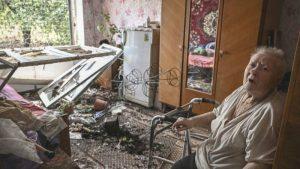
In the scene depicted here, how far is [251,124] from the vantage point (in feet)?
3.94

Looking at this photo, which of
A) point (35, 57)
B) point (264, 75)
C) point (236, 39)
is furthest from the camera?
point (236, 39)

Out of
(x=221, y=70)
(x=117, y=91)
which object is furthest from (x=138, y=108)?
(x=221, y=70)

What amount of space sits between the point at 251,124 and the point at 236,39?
65.2 inches

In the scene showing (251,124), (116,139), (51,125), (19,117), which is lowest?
(116,139)

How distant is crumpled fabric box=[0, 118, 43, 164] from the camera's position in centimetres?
133

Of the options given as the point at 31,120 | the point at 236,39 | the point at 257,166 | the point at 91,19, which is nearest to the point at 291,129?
the point at 257,166

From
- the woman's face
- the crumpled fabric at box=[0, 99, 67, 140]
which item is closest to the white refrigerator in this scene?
the crumpled fabric at box=[0, 99, 67, 140]

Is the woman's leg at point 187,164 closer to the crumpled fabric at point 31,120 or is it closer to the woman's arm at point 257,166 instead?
the woman's arm at point 257,166

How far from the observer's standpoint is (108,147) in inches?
103

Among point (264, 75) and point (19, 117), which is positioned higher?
point (264, 75)

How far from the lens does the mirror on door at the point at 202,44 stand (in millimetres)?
2877

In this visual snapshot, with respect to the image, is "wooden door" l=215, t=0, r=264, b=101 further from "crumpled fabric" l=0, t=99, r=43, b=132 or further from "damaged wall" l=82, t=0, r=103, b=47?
"damaged wall" l=82, t=0, r=103, b=47

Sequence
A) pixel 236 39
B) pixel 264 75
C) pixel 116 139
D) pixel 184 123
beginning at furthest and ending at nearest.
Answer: pixel 116 139, pixel 236 39, pixel 184 123, pixel 264 75

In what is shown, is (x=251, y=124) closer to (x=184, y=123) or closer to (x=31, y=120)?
(x=184, y=123)
